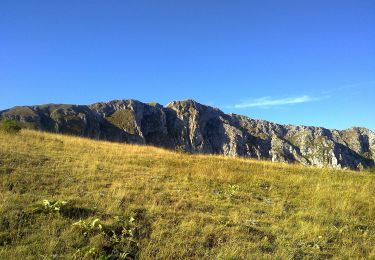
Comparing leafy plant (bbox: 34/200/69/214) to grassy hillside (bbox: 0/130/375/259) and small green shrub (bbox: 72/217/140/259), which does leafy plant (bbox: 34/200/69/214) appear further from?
small green shrub (bbox: 72/217/140/259)

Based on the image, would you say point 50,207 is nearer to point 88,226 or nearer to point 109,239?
point 88,226

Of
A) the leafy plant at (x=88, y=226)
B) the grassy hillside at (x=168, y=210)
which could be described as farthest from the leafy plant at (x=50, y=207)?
the leafy plant at (x=88, y=226)

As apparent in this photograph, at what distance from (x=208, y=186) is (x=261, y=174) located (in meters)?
4.39

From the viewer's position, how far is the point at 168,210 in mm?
11078

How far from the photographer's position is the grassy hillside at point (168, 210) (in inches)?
335

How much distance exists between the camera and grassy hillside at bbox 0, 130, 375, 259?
851 cm

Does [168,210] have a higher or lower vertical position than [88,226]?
higher

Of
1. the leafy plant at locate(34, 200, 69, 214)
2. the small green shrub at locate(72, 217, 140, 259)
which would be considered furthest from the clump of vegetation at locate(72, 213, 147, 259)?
the leafy plant at locate(34, 200, 69, 214)

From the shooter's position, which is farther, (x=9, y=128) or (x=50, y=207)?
(x=9, y=128)

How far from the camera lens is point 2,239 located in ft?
26.1

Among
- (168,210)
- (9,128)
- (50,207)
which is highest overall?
(9,128)

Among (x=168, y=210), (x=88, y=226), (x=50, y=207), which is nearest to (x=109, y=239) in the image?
(x=88, y=226)

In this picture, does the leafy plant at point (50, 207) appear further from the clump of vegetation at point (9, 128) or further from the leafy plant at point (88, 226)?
the clump of vegetation at point (9, 128)

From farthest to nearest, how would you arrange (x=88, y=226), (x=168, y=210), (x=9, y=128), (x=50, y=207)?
(x=9, y=128), (x=168, y=210), (x=50, y=207), (x=88, y=226)
